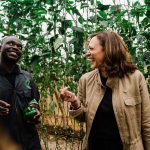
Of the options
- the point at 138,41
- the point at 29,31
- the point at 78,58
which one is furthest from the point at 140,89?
the point at 29,31

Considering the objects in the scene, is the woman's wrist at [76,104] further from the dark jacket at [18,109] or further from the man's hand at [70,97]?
the dark jacket at [18,109]

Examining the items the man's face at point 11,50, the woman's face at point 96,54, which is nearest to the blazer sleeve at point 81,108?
the woman's face at point 96,54

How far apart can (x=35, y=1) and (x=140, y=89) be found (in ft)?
5.62

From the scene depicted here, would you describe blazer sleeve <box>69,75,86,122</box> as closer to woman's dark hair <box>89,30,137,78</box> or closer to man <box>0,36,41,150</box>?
woman's dark hair <box>89,30,137,78</box>

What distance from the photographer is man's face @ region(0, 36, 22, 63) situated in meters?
2.62

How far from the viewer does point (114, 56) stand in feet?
7.55

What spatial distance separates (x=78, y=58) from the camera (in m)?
3.56

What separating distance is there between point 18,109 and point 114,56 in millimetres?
789

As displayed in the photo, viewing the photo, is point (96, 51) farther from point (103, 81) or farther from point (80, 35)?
point (80, 35)

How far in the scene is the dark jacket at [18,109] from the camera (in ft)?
8.32

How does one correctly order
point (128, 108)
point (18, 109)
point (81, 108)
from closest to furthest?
point (128, 108) < point (81, 108) < point (18, 109)

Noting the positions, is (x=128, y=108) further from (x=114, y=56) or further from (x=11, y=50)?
(x=11, y=50)

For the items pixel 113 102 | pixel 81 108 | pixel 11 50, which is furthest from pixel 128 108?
pixel 11 50

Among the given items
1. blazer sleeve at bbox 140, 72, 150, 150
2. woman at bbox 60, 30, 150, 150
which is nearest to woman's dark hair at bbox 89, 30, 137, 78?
woman at bbox 60, 30, 150, 150
